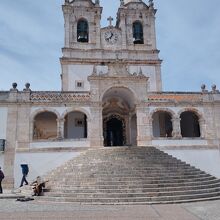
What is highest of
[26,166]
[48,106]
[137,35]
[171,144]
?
[137,35]

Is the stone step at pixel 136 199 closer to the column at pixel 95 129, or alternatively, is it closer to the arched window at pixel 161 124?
the column at pixel 95 129

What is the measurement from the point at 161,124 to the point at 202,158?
4.32 m

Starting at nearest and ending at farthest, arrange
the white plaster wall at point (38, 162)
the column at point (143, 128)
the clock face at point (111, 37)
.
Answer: the white plaster wall at point (38, 162) < the column at point (143, 128) < the clock face at point (111, 37)

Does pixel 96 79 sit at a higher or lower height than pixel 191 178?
higher

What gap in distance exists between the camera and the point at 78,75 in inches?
964

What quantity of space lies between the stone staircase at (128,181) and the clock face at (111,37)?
13651 mm

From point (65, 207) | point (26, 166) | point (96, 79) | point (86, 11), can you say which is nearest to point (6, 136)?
point (26, 166)

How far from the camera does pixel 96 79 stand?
65.8 ft

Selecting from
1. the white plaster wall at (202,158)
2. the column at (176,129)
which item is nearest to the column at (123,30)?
the column at (176,129)

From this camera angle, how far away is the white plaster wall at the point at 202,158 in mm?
19750

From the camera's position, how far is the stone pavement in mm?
8539

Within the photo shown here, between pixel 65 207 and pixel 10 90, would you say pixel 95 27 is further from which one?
pixel 65 207

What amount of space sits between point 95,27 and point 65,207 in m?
19.6

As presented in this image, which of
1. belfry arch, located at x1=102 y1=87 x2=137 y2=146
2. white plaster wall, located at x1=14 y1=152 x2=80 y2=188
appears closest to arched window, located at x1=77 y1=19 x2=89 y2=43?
belfry arch, located at x1=102 y1=87 x2=137 y2=146
